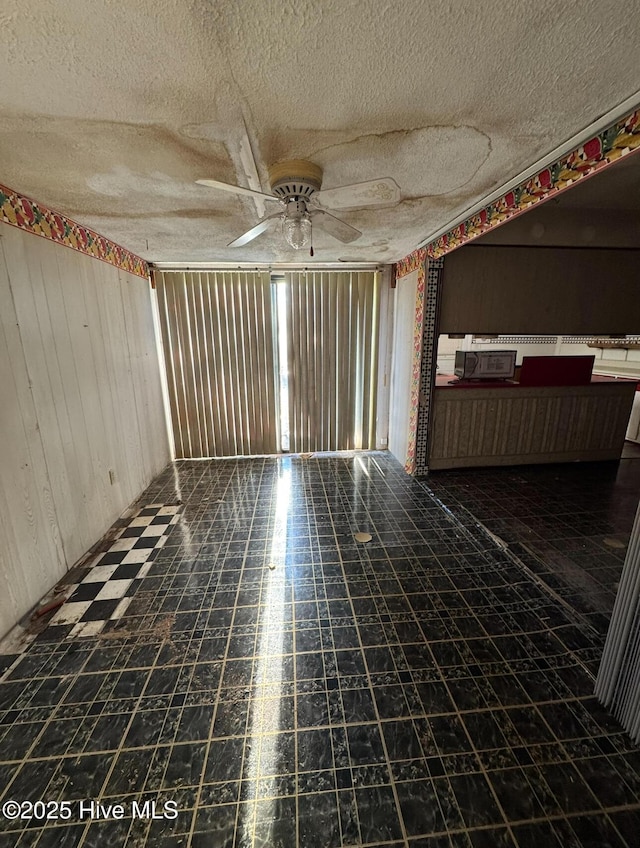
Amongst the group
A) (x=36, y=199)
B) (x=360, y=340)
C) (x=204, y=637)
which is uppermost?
A: (x=36, y=199)

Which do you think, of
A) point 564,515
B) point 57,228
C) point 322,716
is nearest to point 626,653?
point 322,716

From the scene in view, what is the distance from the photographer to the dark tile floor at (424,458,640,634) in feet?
6.83

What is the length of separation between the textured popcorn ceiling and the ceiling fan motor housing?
0.20 feet

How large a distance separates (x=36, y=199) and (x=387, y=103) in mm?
2130

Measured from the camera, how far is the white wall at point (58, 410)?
1.81m

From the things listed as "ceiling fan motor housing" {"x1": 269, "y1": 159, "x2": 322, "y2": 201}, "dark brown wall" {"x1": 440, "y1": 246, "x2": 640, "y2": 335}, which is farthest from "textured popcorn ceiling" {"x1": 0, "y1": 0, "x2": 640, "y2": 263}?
"dark brown wall" {"x1": 440, "y1": 246, "x2": 640, "y2": 335}

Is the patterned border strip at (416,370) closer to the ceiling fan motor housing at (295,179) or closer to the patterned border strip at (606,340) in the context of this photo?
the ceiling fan motor housing at (295,179)

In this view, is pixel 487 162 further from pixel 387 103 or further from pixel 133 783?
pixel 133 783

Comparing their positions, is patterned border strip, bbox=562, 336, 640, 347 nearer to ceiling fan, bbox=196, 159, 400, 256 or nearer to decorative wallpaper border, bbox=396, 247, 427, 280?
decorative wallpaper border, bbox=396, 247, 427, 280

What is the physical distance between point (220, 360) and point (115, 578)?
2569mm

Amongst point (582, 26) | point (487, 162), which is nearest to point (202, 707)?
point (582, 26)

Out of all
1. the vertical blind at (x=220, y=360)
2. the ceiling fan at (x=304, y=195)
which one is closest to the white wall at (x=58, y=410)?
the vertical blind at (x=220, y=360)

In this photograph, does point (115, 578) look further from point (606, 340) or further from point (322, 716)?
point (606, 340)

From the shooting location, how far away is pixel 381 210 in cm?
222
